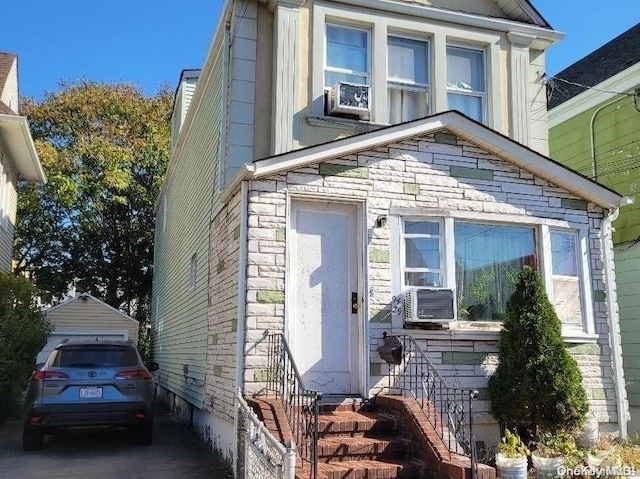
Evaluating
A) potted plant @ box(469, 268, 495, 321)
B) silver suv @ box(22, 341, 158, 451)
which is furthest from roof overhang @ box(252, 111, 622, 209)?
silver suv @ box(22, 341, 158, 451)

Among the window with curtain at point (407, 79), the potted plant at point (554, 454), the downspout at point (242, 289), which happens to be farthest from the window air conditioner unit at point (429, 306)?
the window with curtain at point (407, 79)

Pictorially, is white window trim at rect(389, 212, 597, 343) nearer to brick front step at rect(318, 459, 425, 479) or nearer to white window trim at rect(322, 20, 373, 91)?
brick front step at rect(318, 459, 425, 479)

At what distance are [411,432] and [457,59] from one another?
243 inches

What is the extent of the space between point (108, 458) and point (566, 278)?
6.45 m

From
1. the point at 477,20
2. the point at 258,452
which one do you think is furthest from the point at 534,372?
the point at 477,20

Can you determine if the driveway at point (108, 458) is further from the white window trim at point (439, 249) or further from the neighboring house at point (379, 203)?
the white window trim at point (439, 249)

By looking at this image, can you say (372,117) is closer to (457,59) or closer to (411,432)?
(457,59)

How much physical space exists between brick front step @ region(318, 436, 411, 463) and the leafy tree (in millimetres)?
20101

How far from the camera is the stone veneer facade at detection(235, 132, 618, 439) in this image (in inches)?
279

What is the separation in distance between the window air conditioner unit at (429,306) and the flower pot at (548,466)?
5.94 ft

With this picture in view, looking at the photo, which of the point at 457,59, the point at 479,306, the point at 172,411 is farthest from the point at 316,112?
the point at 172,411

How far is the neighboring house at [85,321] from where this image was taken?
18359mm

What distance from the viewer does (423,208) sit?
25.6ft

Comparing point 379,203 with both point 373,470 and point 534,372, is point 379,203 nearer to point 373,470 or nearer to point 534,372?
point 534,372
